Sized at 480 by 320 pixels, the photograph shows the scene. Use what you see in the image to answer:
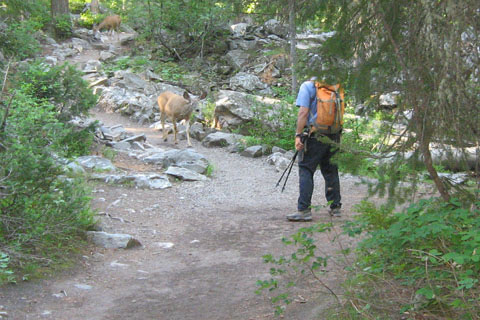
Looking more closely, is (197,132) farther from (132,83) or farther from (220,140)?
(132,83)

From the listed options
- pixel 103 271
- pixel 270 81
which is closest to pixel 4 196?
pixel 103 271

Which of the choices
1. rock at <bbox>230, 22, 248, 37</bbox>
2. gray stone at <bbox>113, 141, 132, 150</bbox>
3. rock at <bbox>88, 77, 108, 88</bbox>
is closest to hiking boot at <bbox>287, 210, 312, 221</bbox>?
gray stone at <bbox>113, 141, 132, 150</bbox>

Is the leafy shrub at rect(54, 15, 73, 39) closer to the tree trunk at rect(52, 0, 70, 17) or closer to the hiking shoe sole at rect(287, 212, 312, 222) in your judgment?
the tree trunk at rect(52, 0, 70, 17)

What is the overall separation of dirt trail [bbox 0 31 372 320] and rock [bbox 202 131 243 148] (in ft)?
13.2

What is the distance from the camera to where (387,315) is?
11.1ft

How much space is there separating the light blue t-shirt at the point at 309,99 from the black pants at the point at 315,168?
0.34m

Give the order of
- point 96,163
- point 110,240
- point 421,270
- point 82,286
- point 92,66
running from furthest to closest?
point 92,66
point 96,163
point 110,240
point 82,286
point 421,270

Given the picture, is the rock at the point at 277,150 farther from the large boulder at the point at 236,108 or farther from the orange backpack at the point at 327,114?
the orange backpack at the point at 327,114

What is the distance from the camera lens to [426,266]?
10.3ft

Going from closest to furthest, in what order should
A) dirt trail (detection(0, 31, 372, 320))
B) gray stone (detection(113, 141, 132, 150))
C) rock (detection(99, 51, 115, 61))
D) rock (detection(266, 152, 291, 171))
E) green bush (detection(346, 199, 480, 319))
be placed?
green bush (detection(346, 199, 480, 319)) < dirt trail (detection(0, 31, 372, 320)) < rock (detection(266, 152, 291, 171)) < gray stone (detection(113, 141, 132, 150)) < rock (detection(99, 51, 115, 61))

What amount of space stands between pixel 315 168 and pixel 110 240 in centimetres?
290

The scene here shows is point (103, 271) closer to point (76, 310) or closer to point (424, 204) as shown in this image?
point (76, 310)

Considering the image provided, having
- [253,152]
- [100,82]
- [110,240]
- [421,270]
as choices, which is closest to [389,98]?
[421,270]

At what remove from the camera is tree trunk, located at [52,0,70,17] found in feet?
93.3
